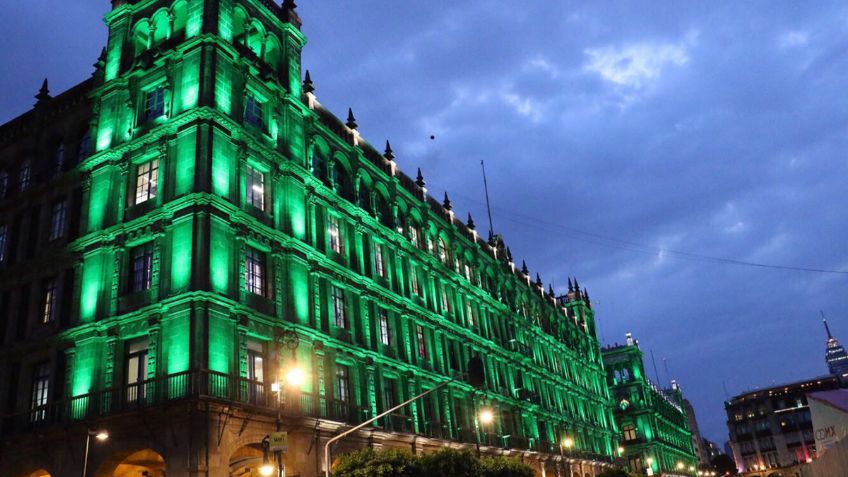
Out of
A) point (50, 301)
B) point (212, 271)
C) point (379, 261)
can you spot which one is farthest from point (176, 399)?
point (379, 261)

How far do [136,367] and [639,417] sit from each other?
93.4m

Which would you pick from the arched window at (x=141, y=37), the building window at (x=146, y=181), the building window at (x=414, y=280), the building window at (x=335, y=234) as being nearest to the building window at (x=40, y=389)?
the building window at (x=146, y=181)

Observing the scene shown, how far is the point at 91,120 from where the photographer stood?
36094 millimetres

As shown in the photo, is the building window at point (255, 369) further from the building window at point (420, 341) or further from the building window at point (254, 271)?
the building window at point (420, 341)

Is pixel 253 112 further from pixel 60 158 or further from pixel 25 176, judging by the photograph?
pixel 25 176

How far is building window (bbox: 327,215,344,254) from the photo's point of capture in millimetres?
39200

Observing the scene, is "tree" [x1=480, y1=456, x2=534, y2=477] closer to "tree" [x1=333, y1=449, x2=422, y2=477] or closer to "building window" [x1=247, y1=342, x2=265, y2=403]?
"tree" [x1=333, y1=449, x2=422, y2=477]

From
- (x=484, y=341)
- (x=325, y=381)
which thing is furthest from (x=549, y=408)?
(x=325, y=381)

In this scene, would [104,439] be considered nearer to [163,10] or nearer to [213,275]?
[213,275]

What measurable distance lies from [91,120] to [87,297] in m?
9.72

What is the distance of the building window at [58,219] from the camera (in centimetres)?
3541

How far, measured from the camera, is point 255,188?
34.1 meters

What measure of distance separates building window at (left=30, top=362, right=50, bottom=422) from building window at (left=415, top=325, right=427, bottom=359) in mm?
21065

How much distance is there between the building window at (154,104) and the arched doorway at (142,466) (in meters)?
15.5
